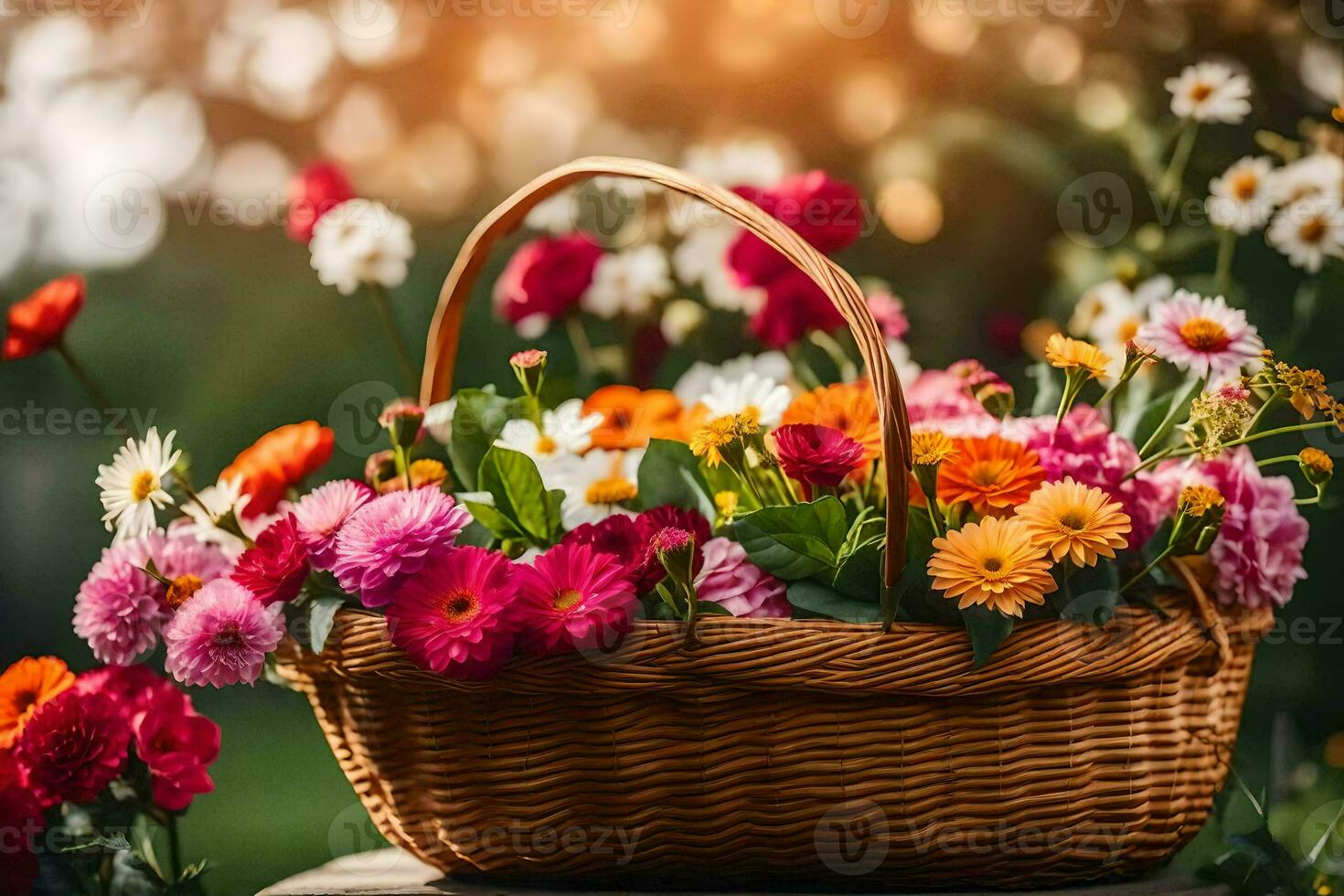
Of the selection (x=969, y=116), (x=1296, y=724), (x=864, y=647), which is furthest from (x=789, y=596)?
(x=969, y=116)

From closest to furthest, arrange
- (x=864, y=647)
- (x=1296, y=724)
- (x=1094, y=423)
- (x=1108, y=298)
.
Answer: (x=864, y=647) < (x=1094, y=423) < (x=1108, y=298) < (x=1296, y=724)

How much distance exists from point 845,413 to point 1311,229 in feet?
1.61

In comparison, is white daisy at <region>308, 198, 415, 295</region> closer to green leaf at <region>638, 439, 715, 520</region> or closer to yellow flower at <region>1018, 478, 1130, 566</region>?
green leaf at <region>638, 439, 715, 520</region>

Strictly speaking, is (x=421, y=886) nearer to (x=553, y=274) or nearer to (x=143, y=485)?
(x=143, y=485)

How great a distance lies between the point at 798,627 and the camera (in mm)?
590

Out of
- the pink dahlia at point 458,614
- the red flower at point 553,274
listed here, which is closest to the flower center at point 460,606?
the pink dahlia at point 458,614

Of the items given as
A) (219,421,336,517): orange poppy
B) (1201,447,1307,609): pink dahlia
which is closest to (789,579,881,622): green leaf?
(1201,447,1307,609): pink dahlia

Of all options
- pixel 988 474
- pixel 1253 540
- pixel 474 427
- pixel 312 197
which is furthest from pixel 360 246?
pixel 1253 540

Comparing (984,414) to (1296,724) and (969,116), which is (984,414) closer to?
(1296,724)

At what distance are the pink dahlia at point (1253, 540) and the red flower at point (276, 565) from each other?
569mm

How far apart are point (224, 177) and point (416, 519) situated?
130cm

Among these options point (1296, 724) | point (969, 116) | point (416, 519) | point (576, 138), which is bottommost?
point (1296, 724)

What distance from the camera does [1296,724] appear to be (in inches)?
46.8

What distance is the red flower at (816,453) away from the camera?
2.05 ft
